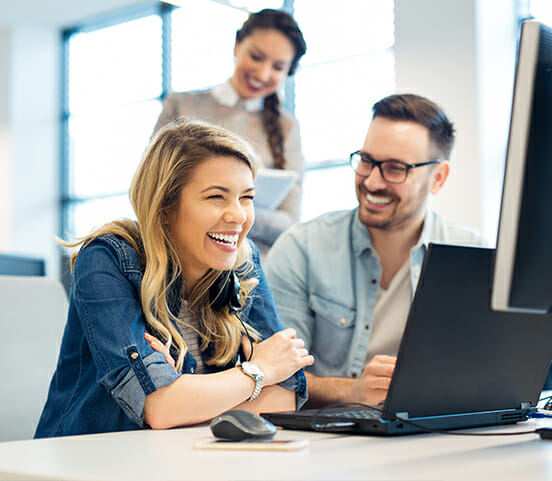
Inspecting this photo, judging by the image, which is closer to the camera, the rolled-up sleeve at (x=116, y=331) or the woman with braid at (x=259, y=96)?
the rolled-up sleeve at (x=116, y=331)

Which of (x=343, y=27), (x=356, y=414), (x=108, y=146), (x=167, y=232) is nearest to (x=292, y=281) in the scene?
(x=167, y=232)

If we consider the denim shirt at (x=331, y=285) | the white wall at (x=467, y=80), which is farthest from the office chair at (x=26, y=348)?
the white wall at (x=467, y=80)

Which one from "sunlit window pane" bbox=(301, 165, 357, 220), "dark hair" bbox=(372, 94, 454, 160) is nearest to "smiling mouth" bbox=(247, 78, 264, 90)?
"dark hair" bbox=(372, 94, 454, 160)

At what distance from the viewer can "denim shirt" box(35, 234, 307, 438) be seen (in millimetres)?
1222

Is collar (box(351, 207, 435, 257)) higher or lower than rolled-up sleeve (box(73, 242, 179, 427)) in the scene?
higher

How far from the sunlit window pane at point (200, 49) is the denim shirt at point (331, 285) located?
13.8 ft

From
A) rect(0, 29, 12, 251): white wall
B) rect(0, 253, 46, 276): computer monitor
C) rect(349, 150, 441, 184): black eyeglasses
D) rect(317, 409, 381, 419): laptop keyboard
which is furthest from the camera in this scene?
rect(0, 29, 12, 251): white wall

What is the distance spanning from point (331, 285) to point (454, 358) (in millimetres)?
930

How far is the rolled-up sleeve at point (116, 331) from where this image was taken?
1215mm

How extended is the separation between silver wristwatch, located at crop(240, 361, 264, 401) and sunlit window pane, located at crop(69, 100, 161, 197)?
17.0 ft

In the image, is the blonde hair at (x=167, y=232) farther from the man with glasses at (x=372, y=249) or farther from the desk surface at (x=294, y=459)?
the desk surface at (x=294, y=459)

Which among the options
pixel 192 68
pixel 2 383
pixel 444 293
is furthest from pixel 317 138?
pixel 444 293

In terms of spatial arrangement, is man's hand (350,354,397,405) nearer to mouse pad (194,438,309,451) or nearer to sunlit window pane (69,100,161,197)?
mouse pad (194,438,309,451)

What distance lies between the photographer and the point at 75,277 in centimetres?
139
